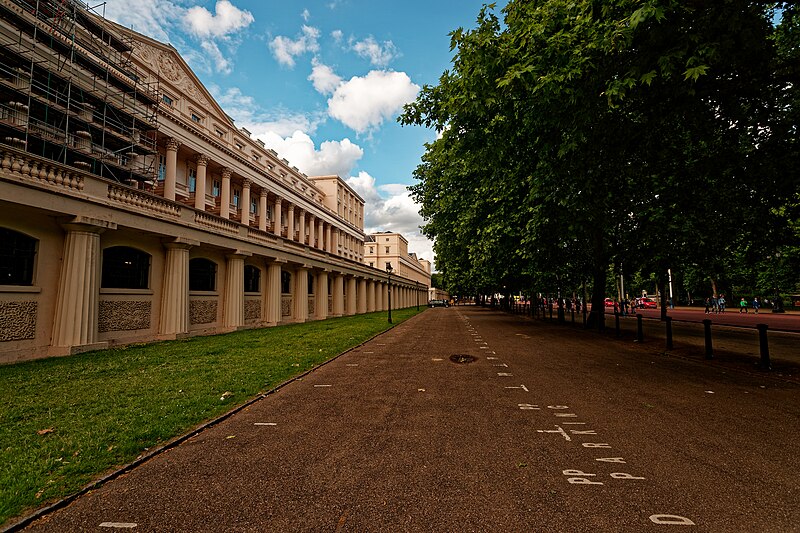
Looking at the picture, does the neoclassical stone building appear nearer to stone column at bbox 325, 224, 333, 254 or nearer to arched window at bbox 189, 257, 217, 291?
arched window at bbox 189, 257, 217, 291

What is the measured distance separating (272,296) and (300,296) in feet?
12.3

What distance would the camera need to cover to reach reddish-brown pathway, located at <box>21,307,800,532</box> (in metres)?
2.96

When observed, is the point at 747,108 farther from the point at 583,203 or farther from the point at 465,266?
the point at 465,266

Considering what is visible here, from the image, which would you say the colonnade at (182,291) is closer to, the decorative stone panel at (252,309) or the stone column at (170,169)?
the decorative stone panel at (252,309)

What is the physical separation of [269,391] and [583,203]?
9.56m

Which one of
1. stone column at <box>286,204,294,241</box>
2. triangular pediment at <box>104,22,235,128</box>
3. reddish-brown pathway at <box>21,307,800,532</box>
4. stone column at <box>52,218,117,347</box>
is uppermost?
triangular pediment at <box>104,22,235,128</box>

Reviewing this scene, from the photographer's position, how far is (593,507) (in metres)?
3.08

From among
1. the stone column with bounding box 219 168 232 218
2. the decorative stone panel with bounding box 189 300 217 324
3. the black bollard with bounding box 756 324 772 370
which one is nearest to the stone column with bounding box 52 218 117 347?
the decorative stone panel with bounding box 189 300 217 324

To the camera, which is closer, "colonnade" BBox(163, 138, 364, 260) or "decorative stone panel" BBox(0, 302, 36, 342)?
"decorative stone panel" BBox(0, 302, 36, 342)

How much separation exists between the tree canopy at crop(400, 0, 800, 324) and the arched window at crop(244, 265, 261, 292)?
558 inches

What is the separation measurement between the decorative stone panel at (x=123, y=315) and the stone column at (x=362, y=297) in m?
28.9

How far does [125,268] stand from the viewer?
13.3m

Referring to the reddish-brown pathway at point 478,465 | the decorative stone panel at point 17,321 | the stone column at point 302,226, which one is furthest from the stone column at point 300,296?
the stone column at point 302,226

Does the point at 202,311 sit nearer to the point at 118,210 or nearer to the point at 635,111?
the point at 118,210
